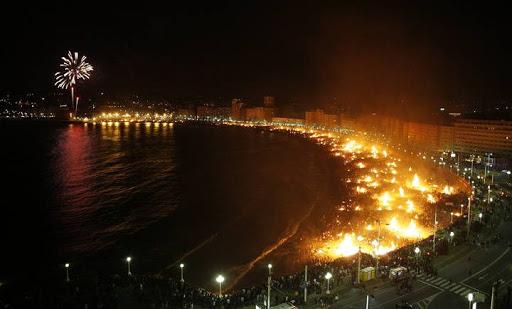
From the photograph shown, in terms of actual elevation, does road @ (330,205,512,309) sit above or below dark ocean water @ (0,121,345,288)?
above

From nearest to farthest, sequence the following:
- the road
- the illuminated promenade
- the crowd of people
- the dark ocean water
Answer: the road
the crowd of people
the illuminated promenade
the dark ocean water

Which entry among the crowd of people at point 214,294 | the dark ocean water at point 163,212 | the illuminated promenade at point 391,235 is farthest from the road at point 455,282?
the dark ocean water at point 163,212

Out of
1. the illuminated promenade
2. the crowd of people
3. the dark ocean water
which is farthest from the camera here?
the dark ocean water

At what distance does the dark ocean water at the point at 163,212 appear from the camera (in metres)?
27.8

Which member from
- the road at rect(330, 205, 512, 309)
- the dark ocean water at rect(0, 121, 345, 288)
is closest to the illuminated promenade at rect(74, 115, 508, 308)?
the road at rect(330, 205, 512, 309)

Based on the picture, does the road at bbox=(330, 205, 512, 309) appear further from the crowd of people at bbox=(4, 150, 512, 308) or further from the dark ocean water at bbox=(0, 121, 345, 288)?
the dark ocean water at bbox=(0, 121, 345, 288)

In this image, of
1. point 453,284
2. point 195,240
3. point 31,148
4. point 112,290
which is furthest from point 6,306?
point 31,148

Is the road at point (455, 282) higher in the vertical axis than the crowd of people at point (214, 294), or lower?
higher

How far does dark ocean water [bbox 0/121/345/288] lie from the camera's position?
1094 inches

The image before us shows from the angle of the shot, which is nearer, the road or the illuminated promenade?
the road

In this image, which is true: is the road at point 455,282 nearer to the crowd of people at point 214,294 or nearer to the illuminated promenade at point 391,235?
the illuminated promenade at point 391,235

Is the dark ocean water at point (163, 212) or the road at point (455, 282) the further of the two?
the dark ocean water at point (163, 212)

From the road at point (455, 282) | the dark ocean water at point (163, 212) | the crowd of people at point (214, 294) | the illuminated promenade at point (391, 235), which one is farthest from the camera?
the dark ocean water at point (163, 212)

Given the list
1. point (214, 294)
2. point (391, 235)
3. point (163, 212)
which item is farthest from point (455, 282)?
point (163, 212)
